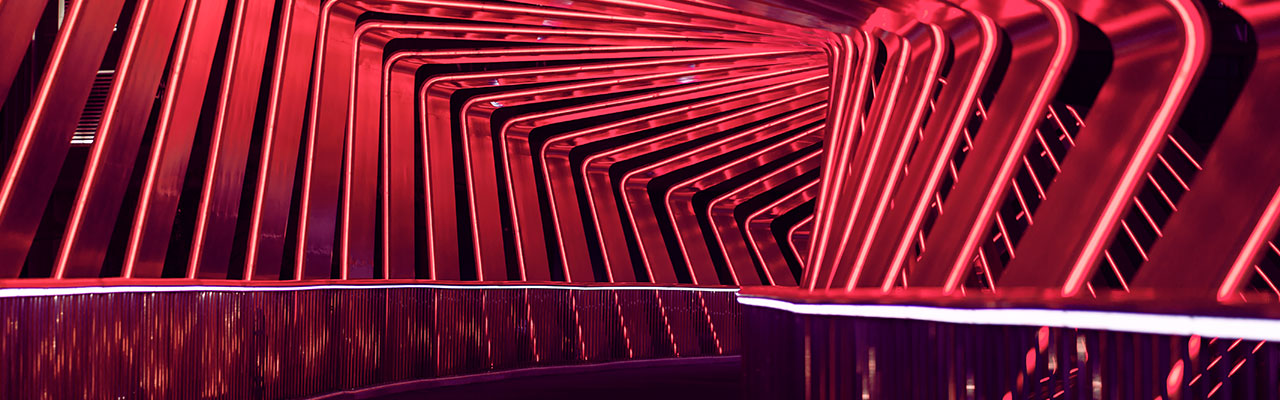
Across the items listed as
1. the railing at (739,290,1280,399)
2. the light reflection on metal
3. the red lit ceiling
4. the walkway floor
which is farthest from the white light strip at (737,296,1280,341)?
the walkway floor

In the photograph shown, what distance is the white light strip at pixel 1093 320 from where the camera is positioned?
14.4ft

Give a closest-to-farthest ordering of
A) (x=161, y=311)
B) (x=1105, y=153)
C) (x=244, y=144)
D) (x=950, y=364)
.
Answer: (x=950, y=364) < (x=1105, y=153) < (x=161, y=311) < (x=244, y=144)

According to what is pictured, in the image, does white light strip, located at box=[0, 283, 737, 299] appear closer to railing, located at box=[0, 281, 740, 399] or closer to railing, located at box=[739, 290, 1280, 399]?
railing, located at box=[0, 281, 740, 399]

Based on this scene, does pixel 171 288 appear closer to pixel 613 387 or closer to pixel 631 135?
pixel 613 387

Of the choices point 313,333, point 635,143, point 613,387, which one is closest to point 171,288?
point 313,333

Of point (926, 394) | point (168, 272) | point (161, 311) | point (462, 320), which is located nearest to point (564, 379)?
point (462, 320)

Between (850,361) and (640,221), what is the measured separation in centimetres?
1827

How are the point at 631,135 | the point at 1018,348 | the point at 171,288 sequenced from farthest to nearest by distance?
the point at 631,135, the point at 171,288, the point at 1018,348

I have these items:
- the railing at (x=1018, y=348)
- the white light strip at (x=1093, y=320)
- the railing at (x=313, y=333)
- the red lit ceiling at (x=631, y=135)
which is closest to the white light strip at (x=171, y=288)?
the railing at (x=313, y=333)

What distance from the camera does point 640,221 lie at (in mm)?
26078

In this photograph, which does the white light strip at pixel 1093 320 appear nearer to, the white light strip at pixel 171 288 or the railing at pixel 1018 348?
the railing at pixel 1018 348

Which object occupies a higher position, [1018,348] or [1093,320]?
[1093,320]

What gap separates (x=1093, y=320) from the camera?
5.29 m

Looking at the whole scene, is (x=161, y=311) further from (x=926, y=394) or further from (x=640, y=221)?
(x=640, y=221)
